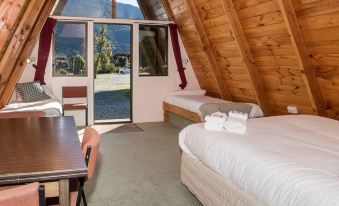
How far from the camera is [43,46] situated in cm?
558

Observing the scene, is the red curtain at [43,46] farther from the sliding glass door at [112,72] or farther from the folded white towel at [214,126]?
the folded white towel at [214,126]

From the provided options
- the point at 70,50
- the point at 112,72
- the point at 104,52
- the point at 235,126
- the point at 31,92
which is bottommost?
the point at 235,126

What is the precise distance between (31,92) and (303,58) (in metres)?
4.00

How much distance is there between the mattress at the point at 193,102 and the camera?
14.9ft

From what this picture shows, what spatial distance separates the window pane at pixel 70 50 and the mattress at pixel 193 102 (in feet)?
5.67

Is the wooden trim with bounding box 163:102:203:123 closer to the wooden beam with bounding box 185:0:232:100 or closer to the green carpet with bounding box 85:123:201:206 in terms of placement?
the green carpet with bounding box 85:123:201:206

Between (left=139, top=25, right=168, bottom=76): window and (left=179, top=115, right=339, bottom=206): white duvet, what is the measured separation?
145 inches

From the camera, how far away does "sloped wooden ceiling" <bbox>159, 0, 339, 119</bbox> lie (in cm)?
314

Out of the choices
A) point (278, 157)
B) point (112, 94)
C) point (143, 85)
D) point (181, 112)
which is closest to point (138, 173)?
point (278, 157)

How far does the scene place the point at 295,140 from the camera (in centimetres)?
240

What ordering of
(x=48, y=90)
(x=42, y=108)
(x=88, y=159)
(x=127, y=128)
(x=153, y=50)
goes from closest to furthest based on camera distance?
1. (x=88, y=159)
2. (x=42, y=108)
3. (x=48, y=90)
4. (x=127, y=128)
5. (x=153, y=50)

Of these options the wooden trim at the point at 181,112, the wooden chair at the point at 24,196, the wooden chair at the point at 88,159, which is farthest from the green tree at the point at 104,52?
the wooden chair at the point at 24,196

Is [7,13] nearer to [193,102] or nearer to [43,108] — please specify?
[43,108]

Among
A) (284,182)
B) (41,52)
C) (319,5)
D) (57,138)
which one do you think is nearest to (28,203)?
(57,138)
